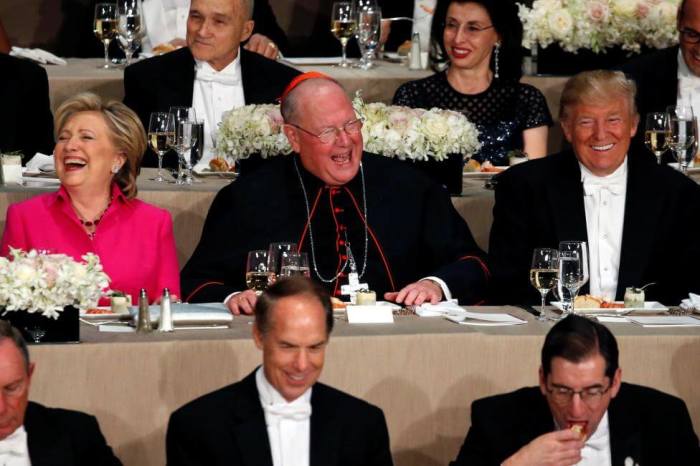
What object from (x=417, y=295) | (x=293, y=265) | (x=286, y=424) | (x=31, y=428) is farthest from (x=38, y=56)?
(x=286, y=424)

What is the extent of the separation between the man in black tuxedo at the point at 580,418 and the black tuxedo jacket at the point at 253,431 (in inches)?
12.9

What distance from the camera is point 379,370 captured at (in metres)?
4.55

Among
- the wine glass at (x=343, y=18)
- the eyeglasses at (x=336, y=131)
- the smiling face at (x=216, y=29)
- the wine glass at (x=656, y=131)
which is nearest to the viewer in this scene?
the eyeglasses at (x=336, y=131)

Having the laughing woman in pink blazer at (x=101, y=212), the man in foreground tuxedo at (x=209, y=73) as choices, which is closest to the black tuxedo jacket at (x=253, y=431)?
the laughing woman in pink blazer at (x=101, y=212)

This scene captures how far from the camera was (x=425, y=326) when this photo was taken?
4.71 meters

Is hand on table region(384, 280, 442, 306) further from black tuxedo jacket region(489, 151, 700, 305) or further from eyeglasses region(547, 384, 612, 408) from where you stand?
eyeglasses region(547, 384, 612, 408)

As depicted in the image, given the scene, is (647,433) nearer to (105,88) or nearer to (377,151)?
(377,151)

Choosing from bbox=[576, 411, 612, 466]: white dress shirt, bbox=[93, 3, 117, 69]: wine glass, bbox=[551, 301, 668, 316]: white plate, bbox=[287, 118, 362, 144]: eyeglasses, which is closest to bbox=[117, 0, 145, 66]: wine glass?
bbox=[93, 3, 117, 69]: wine glass

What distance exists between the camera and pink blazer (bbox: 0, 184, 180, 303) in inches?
208

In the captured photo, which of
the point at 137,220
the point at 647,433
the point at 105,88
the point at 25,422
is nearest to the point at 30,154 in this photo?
the point at 105,88

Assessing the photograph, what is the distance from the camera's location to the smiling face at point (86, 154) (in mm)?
5277

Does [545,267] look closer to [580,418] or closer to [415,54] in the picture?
[580,418]

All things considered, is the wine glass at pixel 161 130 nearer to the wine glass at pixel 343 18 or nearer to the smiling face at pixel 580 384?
the wine glass at pixel 343 18

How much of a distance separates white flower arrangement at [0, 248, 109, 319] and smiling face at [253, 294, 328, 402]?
2.05ft
